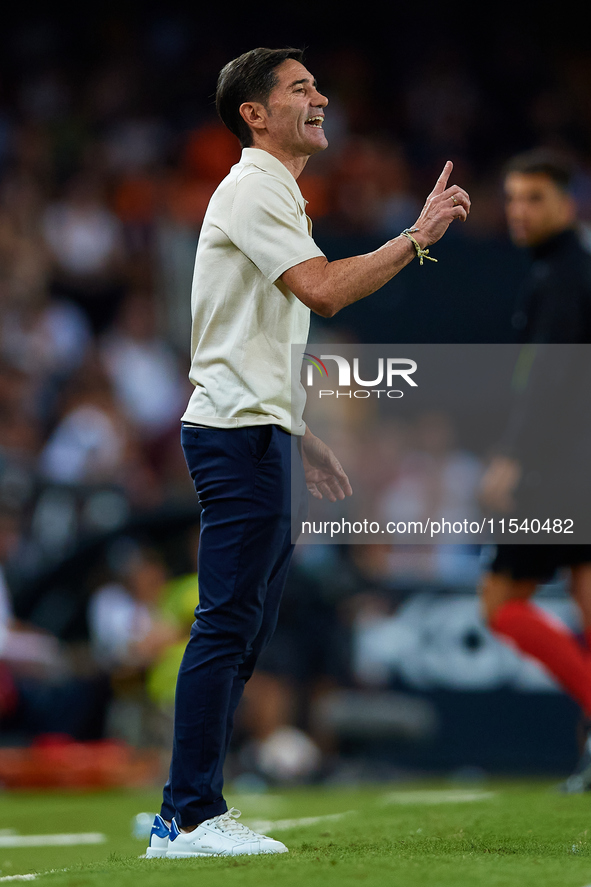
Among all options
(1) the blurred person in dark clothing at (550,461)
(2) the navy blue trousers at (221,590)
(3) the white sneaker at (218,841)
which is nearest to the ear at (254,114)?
(2) the navy blue trousers at (221,590)

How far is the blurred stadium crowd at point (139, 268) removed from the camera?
722 centimetres

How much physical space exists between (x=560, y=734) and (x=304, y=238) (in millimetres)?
4818

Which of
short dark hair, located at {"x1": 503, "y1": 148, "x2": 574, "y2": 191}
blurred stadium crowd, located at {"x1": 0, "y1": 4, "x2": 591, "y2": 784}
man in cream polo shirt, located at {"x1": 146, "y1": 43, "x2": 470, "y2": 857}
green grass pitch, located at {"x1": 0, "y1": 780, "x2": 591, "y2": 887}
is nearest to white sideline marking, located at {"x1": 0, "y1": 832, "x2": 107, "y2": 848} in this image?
green grass pitch, located at {"x1": 0, "y1": 780, "x2": 591, "y2": 887}

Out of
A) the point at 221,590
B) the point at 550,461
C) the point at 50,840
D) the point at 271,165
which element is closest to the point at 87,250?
the point at 550,461

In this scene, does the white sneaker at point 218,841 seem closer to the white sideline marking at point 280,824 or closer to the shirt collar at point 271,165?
the white sideline marking at point 280,824

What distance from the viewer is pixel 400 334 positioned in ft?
26.1

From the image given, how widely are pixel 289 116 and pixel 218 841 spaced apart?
2.02 meters

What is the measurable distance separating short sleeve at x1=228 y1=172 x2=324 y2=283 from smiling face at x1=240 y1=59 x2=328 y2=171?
0.19 metres

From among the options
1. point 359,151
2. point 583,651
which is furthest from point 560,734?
point 359,151

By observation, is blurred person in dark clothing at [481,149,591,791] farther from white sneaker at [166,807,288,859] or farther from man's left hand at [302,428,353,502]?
white sneaker at [166,807,288,859]

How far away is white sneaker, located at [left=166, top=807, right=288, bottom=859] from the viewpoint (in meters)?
3.07

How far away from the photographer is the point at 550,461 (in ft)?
16.5

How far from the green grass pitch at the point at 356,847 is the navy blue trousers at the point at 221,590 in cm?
25

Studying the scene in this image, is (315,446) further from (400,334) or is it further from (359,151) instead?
(359,151)
